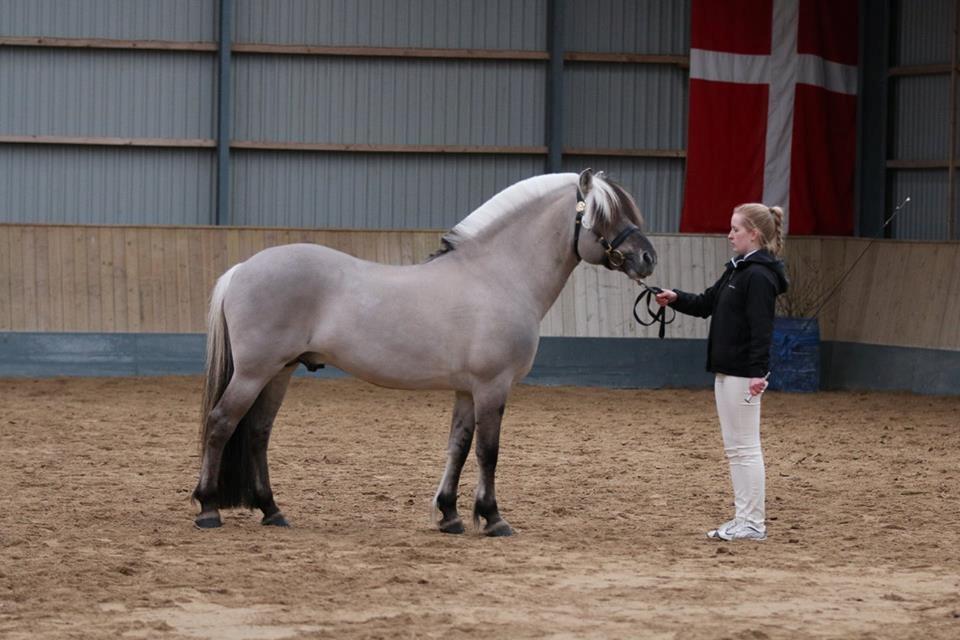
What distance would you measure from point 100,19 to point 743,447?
10977mm

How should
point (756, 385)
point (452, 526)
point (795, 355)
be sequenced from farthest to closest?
point (795, 355)
point (452, 526)
point (756, 385)

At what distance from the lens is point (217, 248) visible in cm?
1495

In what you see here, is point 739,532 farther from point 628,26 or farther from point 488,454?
point 628,26

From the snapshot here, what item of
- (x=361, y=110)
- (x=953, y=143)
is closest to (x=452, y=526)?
(x=361, y=110)

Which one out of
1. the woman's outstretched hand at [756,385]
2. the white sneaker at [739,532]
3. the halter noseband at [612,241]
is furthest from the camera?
the halter noseband at [612,241]

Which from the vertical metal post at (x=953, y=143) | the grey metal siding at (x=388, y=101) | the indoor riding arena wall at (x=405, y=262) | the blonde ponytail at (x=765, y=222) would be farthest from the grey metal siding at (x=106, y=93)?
the blonde ponytail at (x=765, y=222)

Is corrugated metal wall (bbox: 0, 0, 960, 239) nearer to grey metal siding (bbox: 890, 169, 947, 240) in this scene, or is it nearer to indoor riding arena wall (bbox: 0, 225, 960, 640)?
grey metal siding (bbox: 890, 169, 947, 240)

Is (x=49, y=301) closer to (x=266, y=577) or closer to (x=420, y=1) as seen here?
(x=420, y=1)

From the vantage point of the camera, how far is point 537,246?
702cm

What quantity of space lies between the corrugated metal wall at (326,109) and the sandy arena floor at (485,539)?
4411 millimetres

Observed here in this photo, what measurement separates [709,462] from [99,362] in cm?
745

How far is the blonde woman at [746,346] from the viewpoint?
6.67 m

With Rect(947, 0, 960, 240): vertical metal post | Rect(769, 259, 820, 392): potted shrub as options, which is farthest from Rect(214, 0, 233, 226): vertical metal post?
A: Rect(947, 0, 960, 240): vertical metal post

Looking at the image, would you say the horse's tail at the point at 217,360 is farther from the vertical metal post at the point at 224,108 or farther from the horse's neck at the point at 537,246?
the vertical metal post at the point at 224,108
